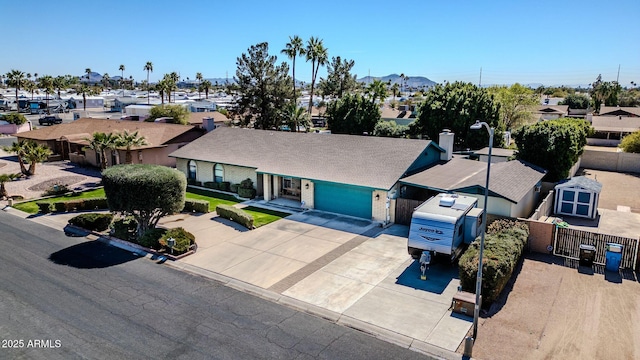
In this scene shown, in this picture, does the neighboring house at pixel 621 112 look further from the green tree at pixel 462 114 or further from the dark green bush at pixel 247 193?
the dark green bush at pixel 247 193

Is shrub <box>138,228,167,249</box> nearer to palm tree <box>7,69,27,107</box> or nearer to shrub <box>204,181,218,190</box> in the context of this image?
shrub <box>204,181,218,190</box>

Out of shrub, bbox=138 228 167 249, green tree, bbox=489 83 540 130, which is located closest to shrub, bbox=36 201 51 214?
shrub, bbox=138 228 167 249

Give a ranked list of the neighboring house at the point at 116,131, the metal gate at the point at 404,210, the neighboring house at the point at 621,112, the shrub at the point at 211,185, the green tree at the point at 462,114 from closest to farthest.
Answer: the metal gate at the point at 404,210 < the shrub at the point at 211,185 < the neighboring house at the point at 116,131 < the green tree at the point at 462,114 < the neighboring house at the point at 621,112

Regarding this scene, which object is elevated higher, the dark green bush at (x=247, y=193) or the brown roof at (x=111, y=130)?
the brown roof at (x=111, y=130)

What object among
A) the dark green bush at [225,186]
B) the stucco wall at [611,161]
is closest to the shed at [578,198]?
the stucco wall at [611,161]

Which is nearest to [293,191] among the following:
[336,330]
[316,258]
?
[316,258]
